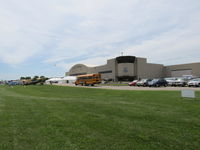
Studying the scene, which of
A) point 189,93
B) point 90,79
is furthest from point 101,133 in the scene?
point 90,79

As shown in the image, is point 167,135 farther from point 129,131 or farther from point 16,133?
point 16,133

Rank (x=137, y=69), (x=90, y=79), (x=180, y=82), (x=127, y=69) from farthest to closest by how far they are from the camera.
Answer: (x=137, y=69) < (x=127, y=69) < (x=90, y=79) < (x=180, y=82)

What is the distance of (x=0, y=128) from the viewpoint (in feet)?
17.7

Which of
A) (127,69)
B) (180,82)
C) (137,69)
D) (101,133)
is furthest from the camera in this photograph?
(137,69)

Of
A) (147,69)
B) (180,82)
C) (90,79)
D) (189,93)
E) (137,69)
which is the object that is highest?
(147,69)

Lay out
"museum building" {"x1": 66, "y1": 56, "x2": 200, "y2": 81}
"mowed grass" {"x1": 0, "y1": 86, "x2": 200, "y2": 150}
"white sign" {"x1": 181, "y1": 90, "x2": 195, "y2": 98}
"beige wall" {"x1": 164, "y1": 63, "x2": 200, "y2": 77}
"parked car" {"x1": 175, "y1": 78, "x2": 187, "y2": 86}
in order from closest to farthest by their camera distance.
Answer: "mowed grass" {"x1": 0, "y1": 86, "x2": 200, "y2": 150} → "white sign" {"x1": 181, "y1": 90, "x2": 195, "y2": 98} → "parked car" {"x1": 175, "y1": 78, "x2": 187, "y2": 86} → "beige wall" {"x1": 164, "y1": 63, "x2": 200, "y2": 77} → "museum building" {"x1": 66, "y1": 56, "x2": 200, "y2": 81}

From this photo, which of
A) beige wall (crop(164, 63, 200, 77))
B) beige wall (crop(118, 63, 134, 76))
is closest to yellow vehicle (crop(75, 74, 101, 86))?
beige wall (crop(118, 63, 134, 76))

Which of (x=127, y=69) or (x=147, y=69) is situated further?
(x=147, y=69)

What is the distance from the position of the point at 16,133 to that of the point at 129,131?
361 cm

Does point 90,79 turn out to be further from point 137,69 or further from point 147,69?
point 147,69

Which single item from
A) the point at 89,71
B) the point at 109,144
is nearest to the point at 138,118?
the point at 109,144

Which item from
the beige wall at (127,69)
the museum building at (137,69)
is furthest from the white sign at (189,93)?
the beige wall at (127,69)

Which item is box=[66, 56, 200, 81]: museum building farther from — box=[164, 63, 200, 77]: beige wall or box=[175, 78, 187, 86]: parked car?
box=[175, 78, 187, 86]: parked car

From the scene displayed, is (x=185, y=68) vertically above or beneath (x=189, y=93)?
above
